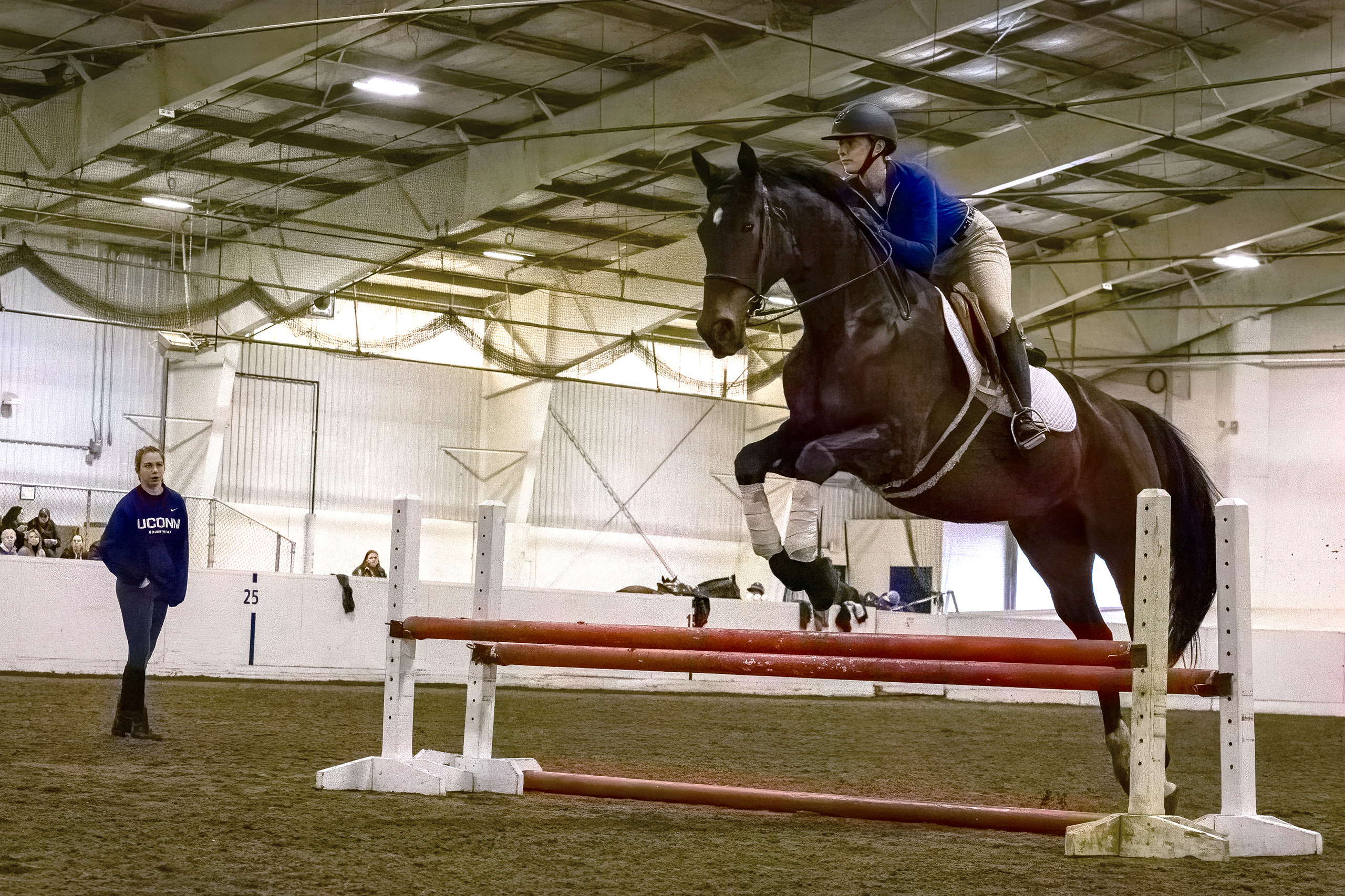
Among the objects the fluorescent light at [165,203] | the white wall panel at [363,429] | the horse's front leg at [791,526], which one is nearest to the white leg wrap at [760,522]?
the horse's front leg at [791,526]

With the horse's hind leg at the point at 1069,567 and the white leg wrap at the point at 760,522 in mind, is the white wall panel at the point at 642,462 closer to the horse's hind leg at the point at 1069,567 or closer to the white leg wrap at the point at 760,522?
the horse's hind leg at the point at 1069,567

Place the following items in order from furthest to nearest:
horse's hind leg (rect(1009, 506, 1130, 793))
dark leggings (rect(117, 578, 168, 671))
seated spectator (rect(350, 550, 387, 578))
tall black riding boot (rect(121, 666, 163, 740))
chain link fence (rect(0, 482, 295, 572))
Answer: seated spectator (rect(350, 550, 387, 578)) → chain link fence (rect(0, 482, 295, 572)) → dark leggings (rect(117, 578, 168, 671)) → tall black riding boot (rect(121, 666, 163, 740)) → horse's hind leg (rect(1009, 506, 1130, 793))

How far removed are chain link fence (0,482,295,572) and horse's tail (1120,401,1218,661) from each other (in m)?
13.2

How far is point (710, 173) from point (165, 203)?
12.8 meters

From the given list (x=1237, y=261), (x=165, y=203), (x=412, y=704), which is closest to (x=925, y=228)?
(x=412, y=704)

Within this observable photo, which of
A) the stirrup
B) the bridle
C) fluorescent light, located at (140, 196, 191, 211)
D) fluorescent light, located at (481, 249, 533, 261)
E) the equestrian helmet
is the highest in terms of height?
fluorescent light, located at (481, 249, 533, 261)

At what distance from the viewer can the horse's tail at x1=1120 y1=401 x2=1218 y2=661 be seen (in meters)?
5.42

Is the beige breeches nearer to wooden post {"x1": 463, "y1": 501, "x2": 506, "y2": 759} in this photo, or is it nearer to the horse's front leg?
the horse's front leg

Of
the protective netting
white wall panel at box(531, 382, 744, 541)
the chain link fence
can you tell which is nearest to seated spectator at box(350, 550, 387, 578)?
the chain link fence

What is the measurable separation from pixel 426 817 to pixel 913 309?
2.07 m

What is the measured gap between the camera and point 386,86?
1481 centimetres

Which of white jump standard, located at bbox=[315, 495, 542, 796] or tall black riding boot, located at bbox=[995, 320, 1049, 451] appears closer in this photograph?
tall black riding boot, located at bbox=[995, 320, 1049, 451]

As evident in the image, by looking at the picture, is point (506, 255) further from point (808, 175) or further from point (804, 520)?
point (804, 520)

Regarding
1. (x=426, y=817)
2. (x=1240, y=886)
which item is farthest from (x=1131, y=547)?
(x=426, y=817)
